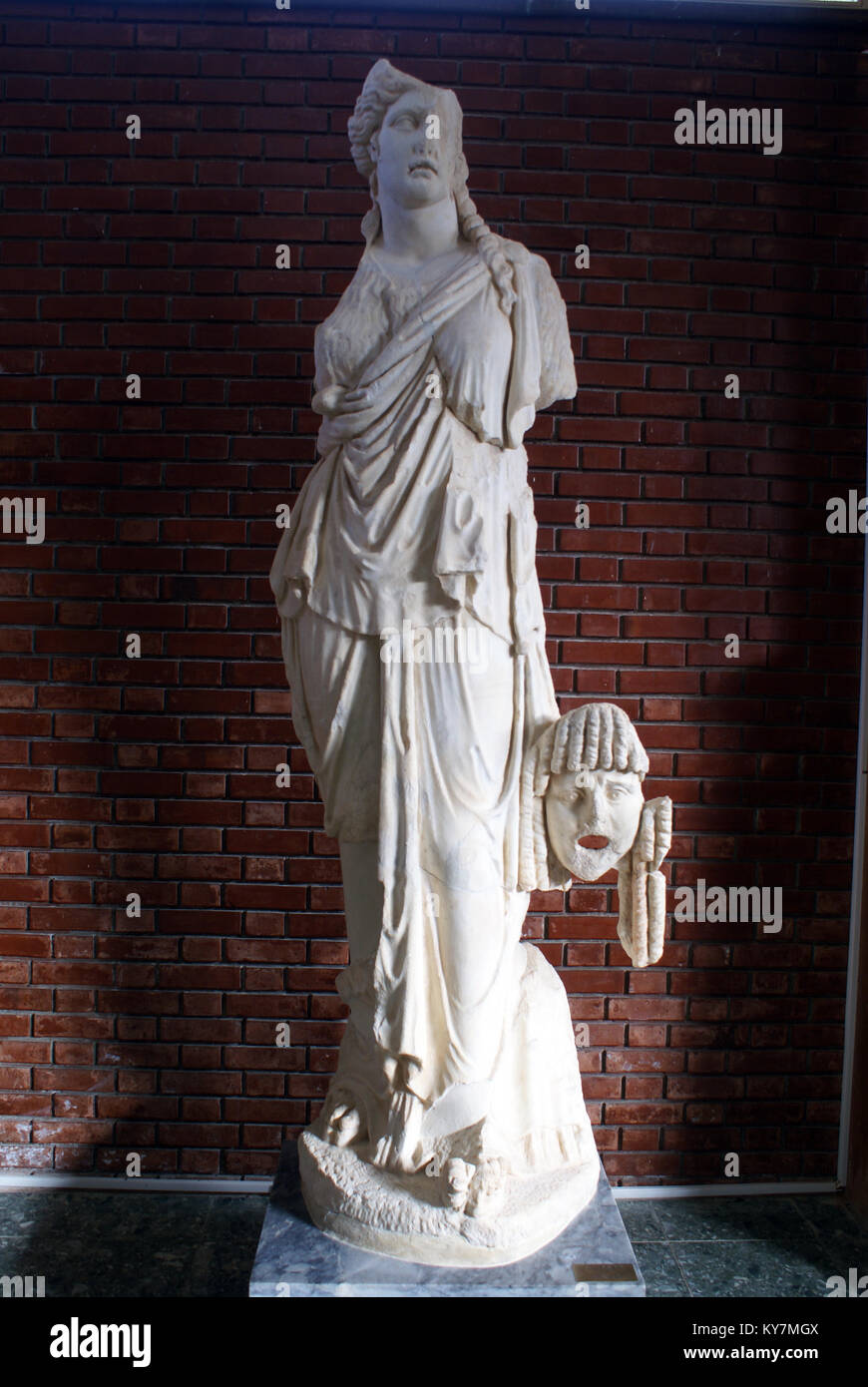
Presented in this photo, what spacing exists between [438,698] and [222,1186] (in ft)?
6.27

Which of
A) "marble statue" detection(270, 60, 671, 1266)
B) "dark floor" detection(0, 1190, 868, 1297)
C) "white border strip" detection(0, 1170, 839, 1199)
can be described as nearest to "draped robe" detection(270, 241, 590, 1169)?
"marble statue" detection(270, 60, 671, 1266)

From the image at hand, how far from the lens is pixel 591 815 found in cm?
221

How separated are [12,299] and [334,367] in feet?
4.88

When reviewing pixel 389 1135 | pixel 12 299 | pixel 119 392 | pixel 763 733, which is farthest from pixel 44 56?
pixel 389 1135

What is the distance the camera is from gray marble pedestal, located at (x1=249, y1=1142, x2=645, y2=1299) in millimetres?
2107

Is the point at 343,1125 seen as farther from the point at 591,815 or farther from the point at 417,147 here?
the point at 417,147

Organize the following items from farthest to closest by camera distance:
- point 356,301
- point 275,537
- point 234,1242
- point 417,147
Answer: point 275,537, point 234,1242, point 356,301, point 417,147

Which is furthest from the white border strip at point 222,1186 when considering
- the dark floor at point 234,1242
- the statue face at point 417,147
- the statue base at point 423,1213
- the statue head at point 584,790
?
the statue face at point 417,147

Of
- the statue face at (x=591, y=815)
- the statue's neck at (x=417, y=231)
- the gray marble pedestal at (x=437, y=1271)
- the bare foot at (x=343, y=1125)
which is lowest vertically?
the gray marble pedestal at (x=437, y=1271)

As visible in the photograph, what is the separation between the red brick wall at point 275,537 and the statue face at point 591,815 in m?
1.04

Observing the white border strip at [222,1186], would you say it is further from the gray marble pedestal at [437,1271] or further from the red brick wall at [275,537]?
the gray marble pedestal at [437,1271]

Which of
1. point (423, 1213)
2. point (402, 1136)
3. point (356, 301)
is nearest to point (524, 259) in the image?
point (356, 301)

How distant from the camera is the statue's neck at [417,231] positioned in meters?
2.22

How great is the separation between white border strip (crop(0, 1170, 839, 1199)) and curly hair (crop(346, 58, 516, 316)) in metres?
2.53
